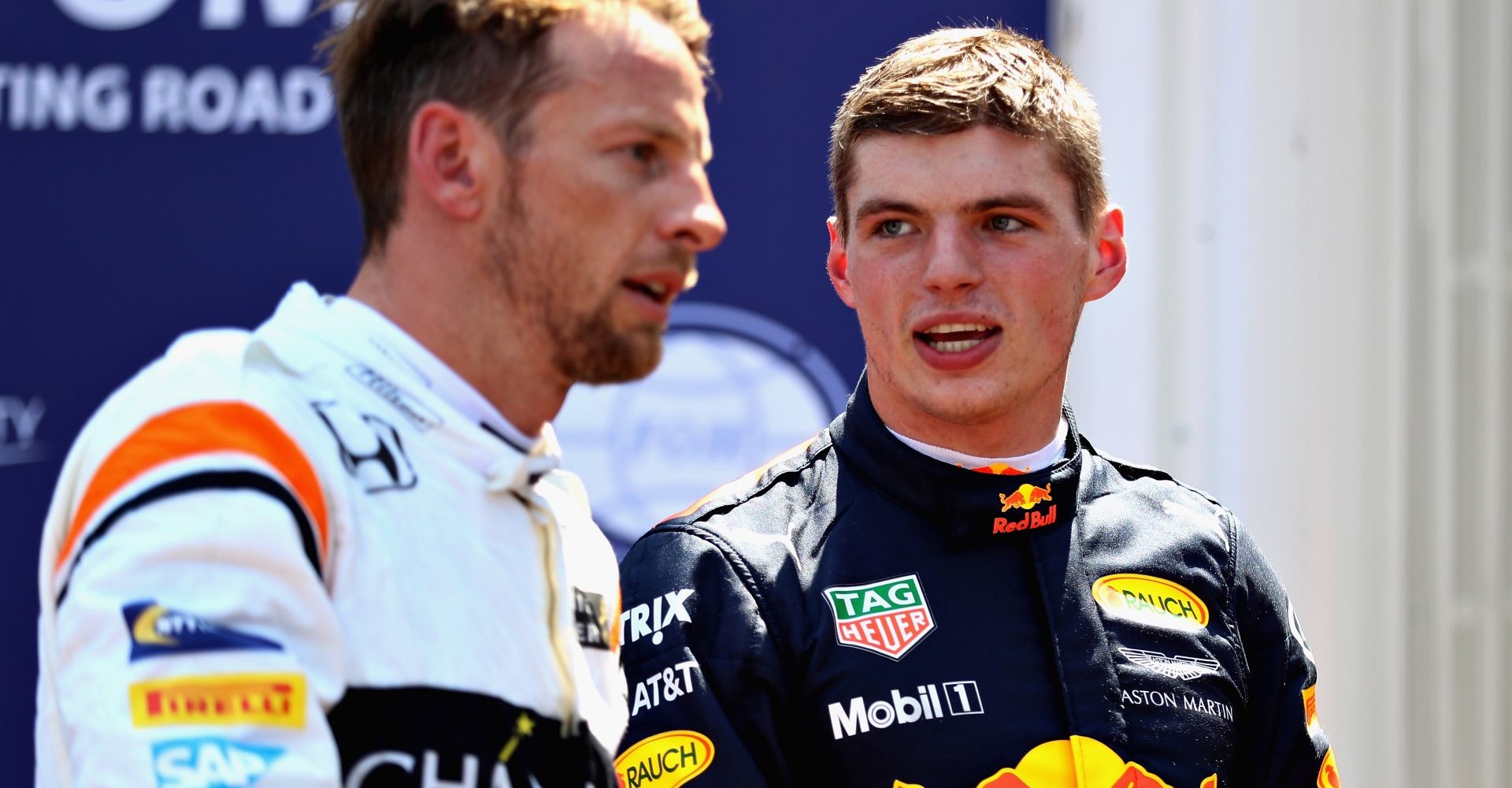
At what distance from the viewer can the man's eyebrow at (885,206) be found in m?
1.90

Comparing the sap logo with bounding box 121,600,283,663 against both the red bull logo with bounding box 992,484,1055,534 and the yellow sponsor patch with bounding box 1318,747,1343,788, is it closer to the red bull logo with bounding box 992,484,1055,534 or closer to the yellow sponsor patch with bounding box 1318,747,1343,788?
the red bull logo with bounding box 992,484,1055,534

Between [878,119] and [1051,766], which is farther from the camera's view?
[878,119]

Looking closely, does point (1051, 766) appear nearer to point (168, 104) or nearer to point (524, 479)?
point (524, 479)

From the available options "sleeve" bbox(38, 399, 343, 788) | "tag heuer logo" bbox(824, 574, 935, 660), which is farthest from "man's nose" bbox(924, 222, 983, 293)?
"sleeve" bbox(38, 399, 343, 788)

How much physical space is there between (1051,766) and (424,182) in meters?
0.95

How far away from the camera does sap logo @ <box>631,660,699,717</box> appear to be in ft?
5.64

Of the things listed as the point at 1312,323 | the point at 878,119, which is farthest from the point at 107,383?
the point at 1312,323

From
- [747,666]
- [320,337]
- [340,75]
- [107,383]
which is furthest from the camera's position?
[107,383]

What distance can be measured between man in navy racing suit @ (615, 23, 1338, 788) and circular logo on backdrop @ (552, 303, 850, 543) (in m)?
1.06

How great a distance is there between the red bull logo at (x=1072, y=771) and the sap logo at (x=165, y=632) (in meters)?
0.91

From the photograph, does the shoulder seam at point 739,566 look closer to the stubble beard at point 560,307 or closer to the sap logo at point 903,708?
the sap logo at point 903,708

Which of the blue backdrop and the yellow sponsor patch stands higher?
the blue backdrop

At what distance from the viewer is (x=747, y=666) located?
174 centimetres

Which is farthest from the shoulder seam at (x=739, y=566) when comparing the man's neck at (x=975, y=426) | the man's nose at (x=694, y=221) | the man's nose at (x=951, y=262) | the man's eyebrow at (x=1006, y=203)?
the man's nose at (x=694, y=221)
